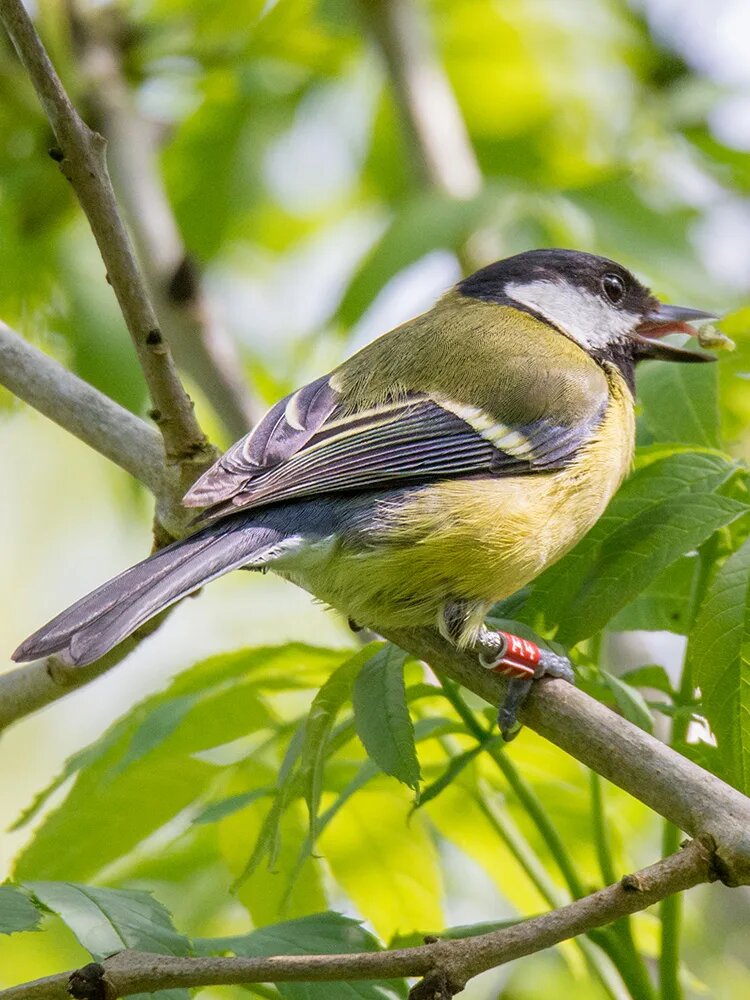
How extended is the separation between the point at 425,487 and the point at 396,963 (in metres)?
1.28

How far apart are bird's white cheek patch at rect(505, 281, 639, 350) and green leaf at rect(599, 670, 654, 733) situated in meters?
1.55

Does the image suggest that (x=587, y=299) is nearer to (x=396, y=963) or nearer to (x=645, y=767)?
(x=645, y=767)

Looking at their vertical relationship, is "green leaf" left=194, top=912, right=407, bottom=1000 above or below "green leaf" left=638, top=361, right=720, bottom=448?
below

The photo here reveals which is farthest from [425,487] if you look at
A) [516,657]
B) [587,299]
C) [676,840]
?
[587,299]

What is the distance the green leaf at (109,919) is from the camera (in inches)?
67.1

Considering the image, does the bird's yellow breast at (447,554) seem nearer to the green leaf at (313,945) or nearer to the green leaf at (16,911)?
the green leaf at (313,945)

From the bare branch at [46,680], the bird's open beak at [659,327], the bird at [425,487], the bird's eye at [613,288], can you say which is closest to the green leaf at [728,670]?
the bird at [425,487]

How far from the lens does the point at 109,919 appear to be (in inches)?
69.1

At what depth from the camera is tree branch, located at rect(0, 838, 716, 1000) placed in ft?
5.06

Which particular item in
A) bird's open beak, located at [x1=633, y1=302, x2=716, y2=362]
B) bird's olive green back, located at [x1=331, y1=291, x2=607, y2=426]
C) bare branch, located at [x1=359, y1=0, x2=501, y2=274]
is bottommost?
bird's olive green back, located at [x1=331, y1=291, x2=607, y2=426]

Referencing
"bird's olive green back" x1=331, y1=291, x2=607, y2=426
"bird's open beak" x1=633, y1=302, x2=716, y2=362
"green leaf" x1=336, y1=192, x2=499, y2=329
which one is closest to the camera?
"bird's olive green back" x1=331, y1=291, x2=607, y2=426

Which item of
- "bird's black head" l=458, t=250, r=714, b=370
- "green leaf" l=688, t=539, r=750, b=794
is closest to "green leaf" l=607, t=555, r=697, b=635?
"green leaf" l=688, t=539, r=750, b=794

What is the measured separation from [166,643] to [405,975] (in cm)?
452

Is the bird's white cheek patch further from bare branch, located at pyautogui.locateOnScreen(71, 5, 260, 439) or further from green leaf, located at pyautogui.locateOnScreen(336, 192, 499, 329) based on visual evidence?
bare branch, located at pyautogui.locateOnScreen(71, 5, 260, 439)
